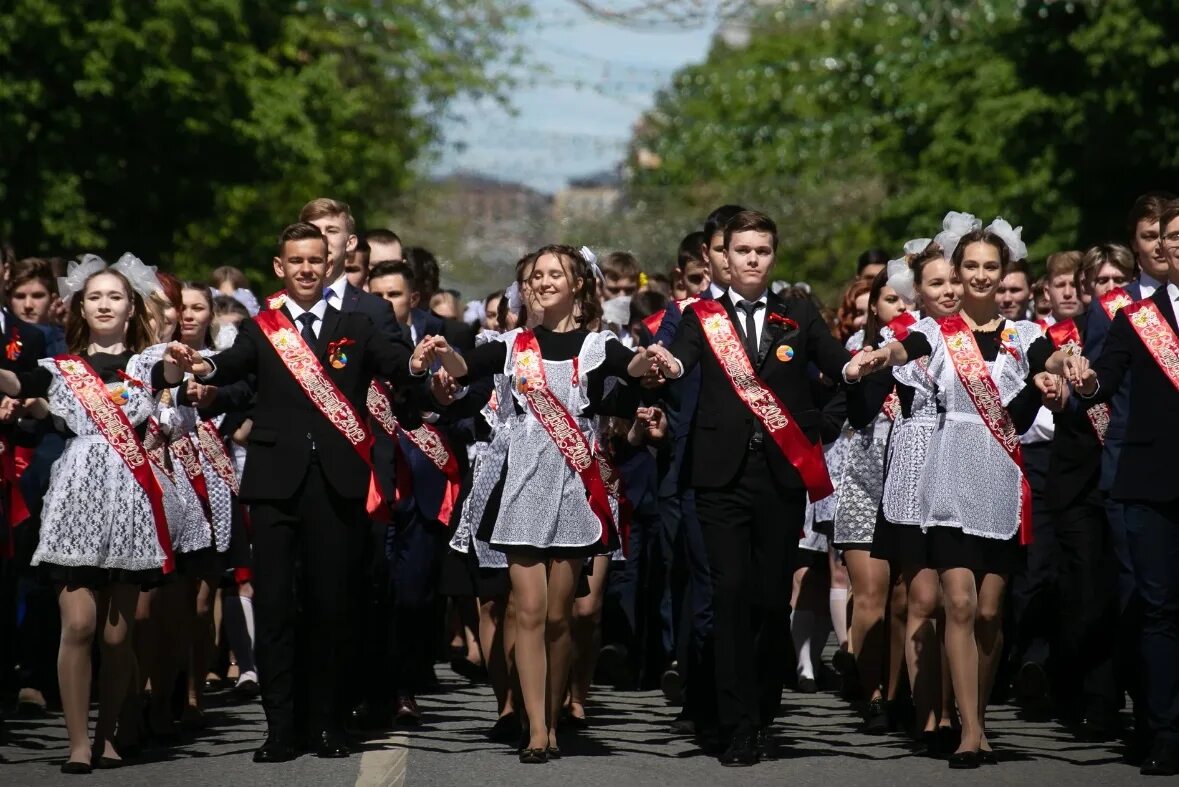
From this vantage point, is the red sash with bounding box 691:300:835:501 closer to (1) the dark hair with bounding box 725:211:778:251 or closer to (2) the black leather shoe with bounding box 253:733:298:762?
(1) the dark hair with bounding box 725:211:778:251

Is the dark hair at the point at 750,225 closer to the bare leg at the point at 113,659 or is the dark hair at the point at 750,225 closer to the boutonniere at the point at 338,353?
the boutonniere at the point at 338,353

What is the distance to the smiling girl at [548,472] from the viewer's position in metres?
10.1

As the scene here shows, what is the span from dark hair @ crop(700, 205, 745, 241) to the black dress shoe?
258 cm

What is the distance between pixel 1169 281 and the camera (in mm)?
10109

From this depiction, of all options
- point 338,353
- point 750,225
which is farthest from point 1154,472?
point 338,353

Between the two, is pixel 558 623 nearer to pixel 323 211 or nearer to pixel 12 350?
pixel 323 211

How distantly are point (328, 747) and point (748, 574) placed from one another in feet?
6.11

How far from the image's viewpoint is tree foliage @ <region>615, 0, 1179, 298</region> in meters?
29.6

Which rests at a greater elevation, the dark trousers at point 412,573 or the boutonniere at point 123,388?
the boutonniere at point 123,388

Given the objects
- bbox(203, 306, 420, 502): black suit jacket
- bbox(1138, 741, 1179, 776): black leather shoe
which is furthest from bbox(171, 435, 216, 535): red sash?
bbox(1138, 741, 1179, 776): black leather shoe

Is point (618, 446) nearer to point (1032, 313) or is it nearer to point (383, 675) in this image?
point (383, 675)

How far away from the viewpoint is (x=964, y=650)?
9.84 m

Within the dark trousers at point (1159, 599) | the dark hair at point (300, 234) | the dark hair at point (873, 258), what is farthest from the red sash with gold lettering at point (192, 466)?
the dark hair at point (873, 258)

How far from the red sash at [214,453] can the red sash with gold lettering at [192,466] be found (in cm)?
70
